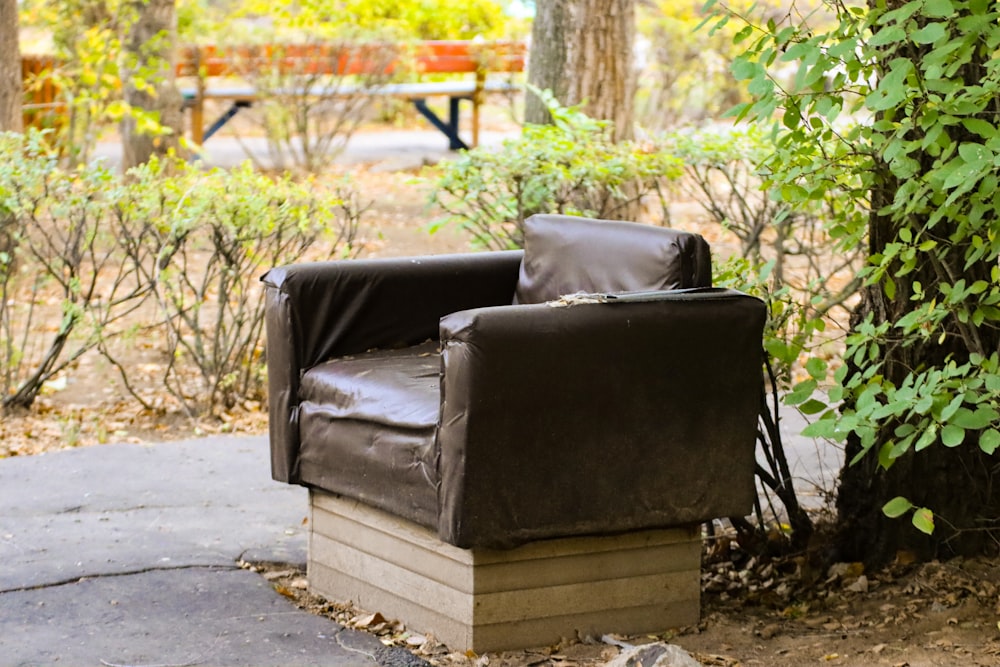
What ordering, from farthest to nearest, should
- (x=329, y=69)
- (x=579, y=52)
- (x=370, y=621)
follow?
(x=329, y=69) → (x=579, y=52) → (x=370, y=621)

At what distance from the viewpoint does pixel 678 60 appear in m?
15.1

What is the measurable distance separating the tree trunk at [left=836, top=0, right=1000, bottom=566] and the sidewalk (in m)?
1.57

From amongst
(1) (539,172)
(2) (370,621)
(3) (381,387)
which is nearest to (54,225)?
(1) (539,172)

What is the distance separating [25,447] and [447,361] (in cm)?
337

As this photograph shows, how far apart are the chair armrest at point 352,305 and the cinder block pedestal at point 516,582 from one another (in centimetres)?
35

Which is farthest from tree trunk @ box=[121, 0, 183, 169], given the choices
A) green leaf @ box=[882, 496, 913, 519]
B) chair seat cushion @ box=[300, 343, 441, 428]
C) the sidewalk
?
green leaf @ box=[882, 496, 913, 519]

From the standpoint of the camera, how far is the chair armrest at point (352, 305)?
154 inches

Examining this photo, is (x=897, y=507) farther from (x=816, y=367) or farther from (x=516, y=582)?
(x=516, y=582)

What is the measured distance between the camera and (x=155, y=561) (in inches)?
160

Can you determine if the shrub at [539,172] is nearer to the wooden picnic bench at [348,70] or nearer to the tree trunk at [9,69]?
the tree trunk at [9,69]

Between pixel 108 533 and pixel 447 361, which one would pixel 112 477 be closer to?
pixel 108 533

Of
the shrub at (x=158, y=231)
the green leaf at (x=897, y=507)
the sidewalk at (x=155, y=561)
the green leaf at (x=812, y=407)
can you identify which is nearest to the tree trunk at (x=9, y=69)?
the shrub at (x=158, y=231)

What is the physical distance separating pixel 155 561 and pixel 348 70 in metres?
10.0

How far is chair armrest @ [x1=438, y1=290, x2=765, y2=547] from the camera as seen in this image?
3.21 m
